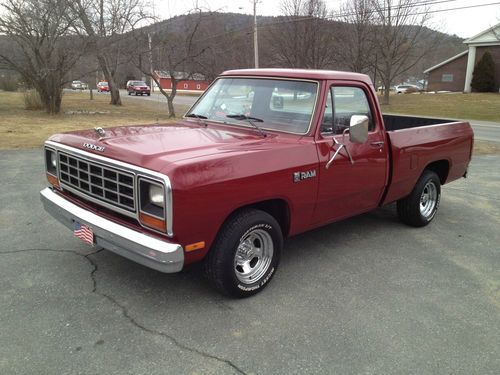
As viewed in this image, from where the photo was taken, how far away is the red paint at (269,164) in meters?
3.05

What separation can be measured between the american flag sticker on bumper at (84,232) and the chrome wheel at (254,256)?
3.77 ft

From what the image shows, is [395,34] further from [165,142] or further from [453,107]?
[165,142]

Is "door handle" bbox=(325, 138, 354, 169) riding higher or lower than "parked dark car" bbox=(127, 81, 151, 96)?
lower

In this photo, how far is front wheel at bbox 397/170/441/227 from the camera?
543 centimetres

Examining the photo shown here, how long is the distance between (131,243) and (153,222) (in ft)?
0.74

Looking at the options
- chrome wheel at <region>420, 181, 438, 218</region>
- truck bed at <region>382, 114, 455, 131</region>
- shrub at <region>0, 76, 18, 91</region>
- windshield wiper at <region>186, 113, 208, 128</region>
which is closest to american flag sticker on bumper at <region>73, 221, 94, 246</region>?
windshield wiper at <region>186, 113, 208, 128</region>

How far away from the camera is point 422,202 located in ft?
18.9

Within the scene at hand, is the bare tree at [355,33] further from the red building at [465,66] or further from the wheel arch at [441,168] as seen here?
the wheel arch at [441,168]

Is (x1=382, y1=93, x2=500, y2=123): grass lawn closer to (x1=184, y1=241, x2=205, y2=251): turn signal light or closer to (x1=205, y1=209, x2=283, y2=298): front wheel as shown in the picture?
(x1=205, y1=209, x2=283, y2=298): front wheel

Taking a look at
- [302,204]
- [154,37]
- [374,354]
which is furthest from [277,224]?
[154,37]

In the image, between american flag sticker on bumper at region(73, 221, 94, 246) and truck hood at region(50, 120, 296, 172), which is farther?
american flag sticker on bumper at region(73, 221, 94, 246)

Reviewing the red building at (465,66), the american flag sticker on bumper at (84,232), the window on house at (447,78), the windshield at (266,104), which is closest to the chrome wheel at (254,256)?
the windshield at (266,104)

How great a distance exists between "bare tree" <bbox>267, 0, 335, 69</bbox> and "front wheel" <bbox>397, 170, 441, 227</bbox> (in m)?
24.5

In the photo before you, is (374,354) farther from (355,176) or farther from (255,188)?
(355,176)
